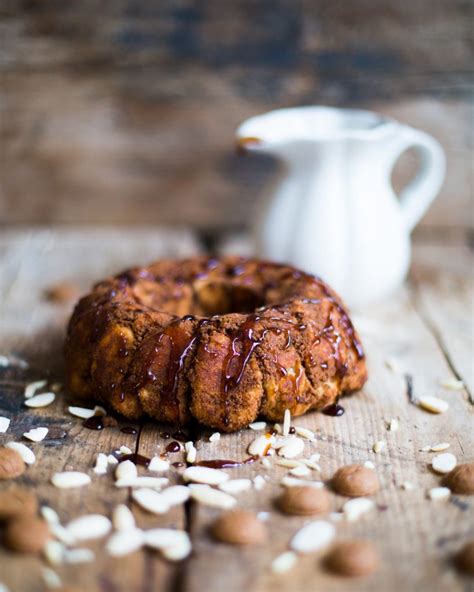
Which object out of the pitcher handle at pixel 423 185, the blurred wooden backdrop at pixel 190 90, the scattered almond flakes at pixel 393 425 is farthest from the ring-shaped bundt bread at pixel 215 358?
the blurred wooden backdrop at pixel 190 90

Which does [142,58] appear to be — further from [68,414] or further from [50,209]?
[68,414]

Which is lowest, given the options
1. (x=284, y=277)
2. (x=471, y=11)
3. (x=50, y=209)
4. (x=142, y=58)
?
(x=50, y=209)

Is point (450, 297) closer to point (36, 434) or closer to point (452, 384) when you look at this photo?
point (452, 384)

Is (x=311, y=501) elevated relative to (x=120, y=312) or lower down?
lower down

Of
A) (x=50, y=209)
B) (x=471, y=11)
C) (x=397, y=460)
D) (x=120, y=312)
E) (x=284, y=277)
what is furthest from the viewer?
(x=50, y=209)

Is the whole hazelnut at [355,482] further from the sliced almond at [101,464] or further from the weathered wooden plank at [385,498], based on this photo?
the sliced almond at [101,464]

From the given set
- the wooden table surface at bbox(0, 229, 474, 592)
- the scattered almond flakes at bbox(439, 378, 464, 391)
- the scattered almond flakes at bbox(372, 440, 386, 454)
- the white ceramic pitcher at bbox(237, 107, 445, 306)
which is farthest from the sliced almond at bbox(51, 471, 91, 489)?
the white ceramic pitcher at bbox(237, 107, 445, 306)

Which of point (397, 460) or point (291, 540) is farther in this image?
point (397, 460)

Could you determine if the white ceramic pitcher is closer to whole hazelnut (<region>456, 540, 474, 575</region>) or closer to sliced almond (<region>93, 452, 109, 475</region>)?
sliced almond (<region>93, 452, 109, 475</region>)

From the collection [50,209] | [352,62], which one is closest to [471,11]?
[352,62]

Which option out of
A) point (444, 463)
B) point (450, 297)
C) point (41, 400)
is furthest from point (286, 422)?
point (450, 297)
